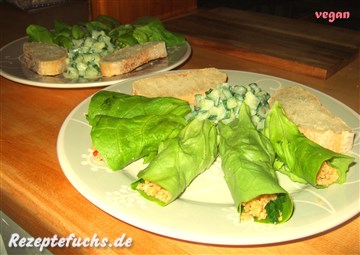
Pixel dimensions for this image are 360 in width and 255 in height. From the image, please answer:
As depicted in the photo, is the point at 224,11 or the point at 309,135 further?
the point at 224,11

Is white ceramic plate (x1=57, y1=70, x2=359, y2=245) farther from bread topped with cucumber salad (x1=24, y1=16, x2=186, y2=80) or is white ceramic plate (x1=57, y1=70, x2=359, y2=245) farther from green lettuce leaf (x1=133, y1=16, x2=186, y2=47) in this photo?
green lettuce leaf (x1=133, y1=16, x2=186, y2=47)

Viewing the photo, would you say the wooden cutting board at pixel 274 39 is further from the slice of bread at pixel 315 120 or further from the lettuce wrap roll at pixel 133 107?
the lettuce wrap roll at pixel 133 107

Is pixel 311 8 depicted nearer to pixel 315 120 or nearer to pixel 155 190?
pixel 315 120

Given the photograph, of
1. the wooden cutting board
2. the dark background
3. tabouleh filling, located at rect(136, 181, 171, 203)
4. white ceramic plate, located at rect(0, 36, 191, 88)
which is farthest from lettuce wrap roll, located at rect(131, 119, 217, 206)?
the dark background

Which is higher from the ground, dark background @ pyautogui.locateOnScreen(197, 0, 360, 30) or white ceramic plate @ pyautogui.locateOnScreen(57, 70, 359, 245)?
dark background @ pyautogui.locateOnScreen(197, 0, 360, 30)

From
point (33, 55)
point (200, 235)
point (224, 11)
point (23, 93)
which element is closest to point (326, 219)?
point (200, 235)

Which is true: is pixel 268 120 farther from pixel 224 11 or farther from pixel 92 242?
pixel 224 11

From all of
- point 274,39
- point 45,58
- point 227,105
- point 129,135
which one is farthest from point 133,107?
point 274,39
